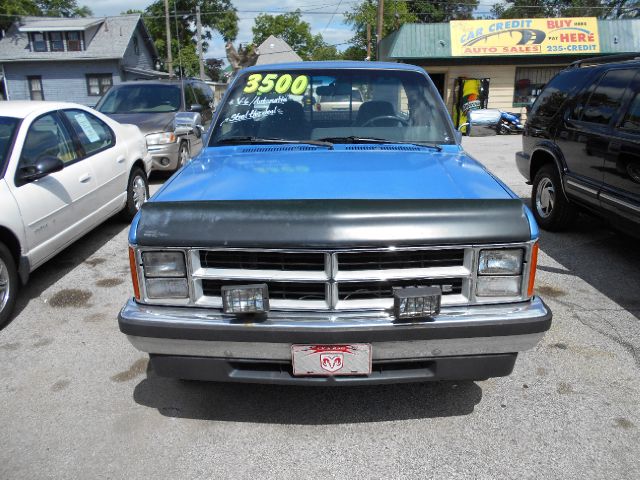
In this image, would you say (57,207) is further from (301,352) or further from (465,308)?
(465,308)

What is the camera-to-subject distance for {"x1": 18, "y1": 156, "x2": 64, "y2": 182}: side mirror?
14.4 feet

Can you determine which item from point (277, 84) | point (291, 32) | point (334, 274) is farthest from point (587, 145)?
point (291, 32)

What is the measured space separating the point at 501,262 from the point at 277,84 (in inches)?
92.4

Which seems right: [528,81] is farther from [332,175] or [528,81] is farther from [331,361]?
[331,361]

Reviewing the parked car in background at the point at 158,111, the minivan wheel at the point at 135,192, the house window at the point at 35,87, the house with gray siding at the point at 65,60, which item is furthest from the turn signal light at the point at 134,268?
the house window at the point at 35,87

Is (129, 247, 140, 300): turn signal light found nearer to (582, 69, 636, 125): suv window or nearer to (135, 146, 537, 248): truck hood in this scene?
(135, 146, 537, 248): truck hood

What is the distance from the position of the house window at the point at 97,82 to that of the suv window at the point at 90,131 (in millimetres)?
30297

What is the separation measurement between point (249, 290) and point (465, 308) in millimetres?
999

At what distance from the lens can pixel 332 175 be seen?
2.94 metres

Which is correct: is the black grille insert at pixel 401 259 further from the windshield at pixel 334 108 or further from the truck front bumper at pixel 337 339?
the windshield at pixel 334 108

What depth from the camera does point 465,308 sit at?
2.53 metres

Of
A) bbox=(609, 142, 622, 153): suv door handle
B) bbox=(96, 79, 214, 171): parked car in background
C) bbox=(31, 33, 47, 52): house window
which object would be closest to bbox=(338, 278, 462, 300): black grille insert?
bbox=(609, 142, 622, 153): suv door handle

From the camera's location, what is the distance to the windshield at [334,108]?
151 inches

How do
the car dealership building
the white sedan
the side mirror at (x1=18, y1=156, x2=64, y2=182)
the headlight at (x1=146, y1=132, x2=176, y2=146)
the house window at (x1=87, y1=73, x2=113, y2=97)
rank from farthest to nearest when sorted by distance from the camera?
the house window at (x1=87, y1=73, x2=113, y2=97) < the car dealership building < the headlight at (x1=146, y1=132, x2=176, y2=146) < the side mirror at (x1=18, y1=156, x2=64, y2=182) < the white sedan
